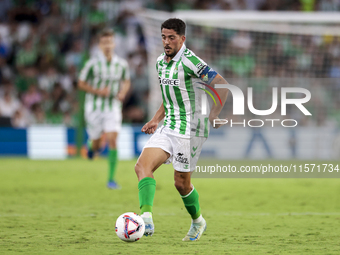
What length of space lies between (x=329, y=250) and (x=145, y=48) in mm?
13437

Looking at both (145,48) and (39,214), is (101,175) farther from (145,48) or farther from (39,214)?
(145,48)

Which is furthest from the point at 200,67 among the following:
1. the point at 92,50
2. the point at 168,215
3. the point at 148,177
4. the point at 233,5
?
the point at 233,5

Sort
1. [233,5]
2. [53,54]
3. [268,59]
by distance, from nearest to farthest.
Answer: [268,59] → [53,54] → [233,5]

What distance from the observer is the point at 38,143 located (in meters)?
15.2

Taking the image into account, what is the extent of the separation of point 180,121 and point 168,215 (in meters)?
1.92

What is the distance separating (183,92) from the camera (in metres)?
5.17

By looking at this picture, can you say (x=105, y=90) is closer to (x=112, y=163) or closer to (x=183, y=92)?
(x=112, y=163)

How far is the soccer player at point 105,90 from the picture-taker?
9438 millimetres

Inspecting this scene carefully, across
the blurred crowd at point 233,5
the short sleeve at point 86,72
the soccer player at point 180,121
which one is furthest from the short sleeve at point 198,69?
the blurred crowd at point 233,5

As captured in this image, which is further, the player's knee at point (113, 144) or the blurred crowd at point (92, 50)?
the blurred crowd at point (92, 50)

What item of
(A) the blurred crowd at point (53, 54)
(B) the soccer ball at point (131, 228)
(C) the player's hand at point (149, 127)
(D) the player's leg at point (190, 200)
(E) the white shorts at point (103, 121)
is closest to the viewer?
(B) the soccer ball at point (131, 228)

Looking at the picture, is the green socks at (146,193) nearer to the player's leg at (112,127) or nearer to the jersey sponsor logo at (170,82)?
the jersey sponsor logo at (170,82)

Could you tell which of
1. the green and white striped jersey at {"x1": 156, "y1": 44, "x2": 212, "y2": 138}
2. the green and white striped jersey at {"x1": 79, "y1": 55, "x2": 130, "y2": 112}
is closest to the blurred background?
the green and white striped jersey at {"x1": 79, "y1": 55, "x2": 130, "y2": 112}

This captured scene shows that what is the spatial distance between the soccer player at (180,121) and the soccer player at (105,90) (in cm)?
420
